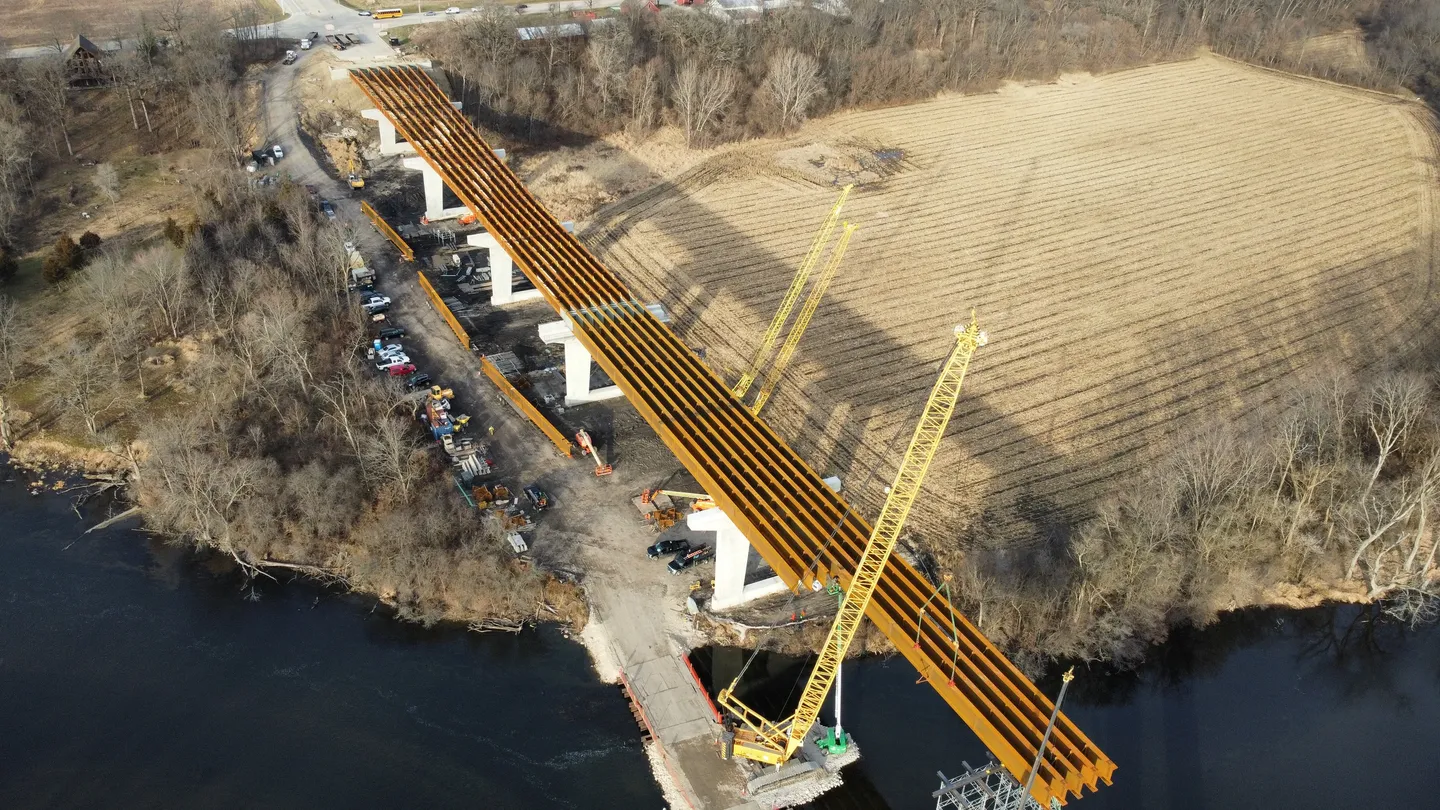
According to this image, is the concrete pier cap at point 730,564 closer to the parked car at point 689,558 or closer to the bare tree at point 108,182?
the parked car at point 689,558

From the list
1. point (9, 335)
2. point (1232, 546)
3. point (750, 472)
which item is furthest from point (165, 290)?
point (1232, 546)

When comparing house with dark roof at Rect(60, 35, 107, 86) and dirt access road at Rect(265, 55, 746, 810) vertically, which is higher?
house with dark roof at Rect(60, 35, 107, 86)

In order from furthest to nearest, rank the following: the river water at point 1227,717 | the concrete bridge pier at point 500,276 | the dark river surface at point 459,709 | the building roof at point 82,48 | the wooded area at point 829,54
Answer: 1. the wooded area at point 829,54
2. the building roof at point 82,48
3. the concrete bridge pier at point 500,276
4. the river water at point 1227,717
5. the dark river surface at point 459,709

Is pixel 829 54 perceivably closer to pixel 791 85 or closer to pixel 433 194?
pixel 791 85

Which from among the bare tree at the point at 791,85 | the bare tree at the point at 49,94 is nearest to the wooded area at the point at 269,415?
the bare tree at the point at 49,94

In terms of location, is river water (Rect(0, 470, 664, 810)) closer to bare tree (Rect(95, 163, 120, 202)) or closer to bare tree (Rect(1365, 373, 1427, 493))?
bare tree (Rect(95, 163, 120, 202))

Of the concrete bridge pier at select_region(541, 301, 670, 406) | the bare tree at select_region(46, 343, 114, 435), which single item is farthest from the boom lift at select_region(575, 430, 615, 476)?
the bare tree at select_region(46, 343, 114, 435)
